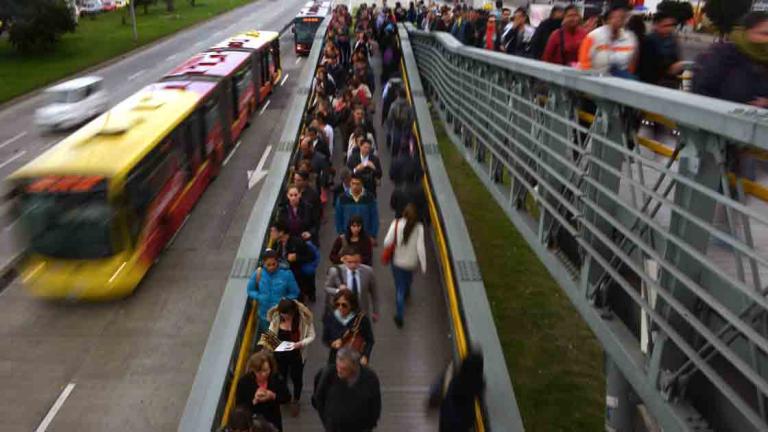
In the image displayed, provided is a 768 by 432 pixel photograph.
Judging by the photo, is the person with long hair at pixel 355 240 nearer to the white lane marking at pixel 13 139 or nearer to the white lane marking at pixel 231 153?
the white lane marking at pixel 231 153

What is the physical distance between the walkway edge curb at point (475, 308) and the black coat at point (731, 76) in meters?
2.71

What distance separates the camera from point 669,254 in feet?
14.3

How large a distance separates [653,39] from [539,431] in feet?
16.6

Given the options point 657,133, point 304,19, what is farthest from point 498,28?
point 304,19

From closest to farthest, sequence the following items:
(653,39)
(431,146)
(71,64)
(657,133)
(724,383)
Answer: (724,383) < (657,133) < (653,39) < (431,146) < (71,64)

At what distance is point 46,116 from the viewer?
82.7 ft

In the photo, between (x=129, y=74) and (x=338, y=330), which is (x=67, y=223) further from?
(x=129, y=74)

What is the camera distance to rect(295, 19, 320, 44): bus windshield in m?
43.1

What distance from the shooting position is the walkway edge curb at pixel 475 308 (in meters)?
5.73

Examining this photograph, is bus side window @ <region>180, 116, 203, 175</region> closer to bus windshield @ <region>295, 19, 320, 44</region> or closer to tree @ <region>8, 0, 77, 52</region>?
bus windshield @ <region>295, 19, 320, 44</region>

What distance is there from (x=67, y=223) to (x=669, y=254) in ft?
33.8

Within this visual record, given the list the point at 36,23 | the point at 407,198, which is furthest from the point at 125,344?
the point at 36,23

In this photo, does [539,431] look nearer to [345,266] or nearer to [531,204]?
[345,266]

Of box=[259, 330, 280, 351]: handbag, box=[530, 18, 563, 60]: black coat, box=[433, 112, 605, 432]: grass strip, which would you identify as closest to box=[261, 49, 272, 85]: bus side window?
box=[433, 112, 605, 432]: grass strip
